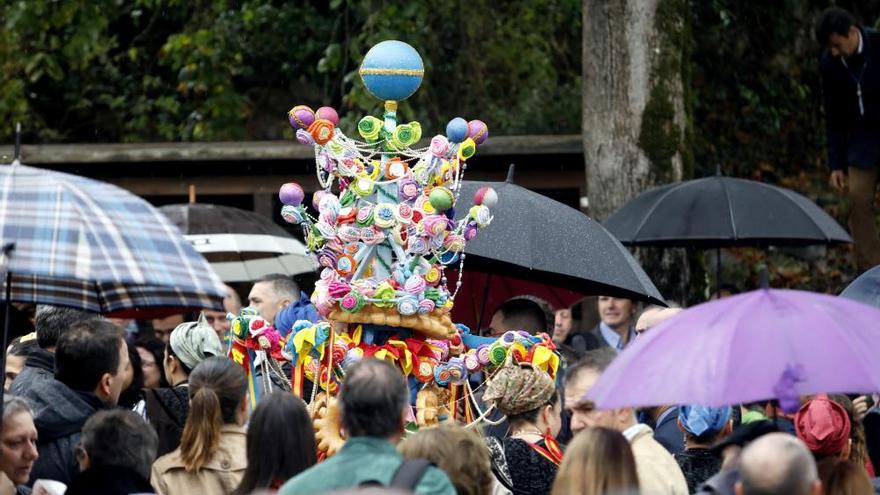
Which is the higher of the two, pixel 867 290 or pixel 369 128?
pixel 369 128

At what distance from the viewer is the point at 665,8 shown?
11.3 metres

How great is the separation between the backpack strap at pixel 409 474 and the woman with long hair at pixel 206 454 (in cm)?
138

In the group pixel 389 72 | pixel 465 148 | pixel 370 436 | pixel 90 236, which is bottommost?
pixel 370 436

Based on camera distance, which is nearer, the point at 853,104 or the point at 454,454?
the point at 454,454

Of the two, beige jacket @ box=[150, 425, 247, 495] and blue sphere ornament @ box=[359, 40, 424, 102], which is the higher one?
blue sphere ornament @ box=[359, 40, 424, 102]

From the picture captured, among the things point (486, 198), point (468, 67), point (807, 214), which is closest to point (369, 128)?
point (486, 198)

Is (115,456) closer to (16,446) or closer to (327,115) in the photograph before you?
(16,446)

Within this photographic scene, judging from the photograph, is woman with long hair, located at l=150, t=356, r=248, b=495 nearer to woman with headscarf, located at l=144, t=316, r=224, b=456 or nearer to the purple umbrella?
woman with headscarf, located at l=144, t=316, r=224, b=456

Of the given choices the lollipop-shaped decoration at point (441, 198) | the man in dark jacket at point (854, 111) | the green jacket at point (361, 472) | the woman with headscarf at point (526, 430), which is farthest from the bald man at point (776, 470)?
the man in dark jacket at point (854, 111)

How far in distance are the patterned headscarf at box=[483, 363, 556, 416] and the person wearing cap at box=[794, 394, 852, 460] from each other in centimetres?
95

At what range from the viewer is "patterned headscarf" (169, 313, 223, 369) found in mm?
7504

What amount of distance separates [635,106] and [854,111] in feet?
4.79

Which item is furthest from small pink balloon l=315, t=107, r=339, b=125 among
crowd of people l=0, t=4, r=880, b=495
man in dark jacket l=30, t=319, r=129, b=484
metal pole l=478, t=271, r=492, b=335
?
metal pole l=478, t=271, r=492, b=335

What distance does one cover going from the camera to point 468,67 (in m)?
16.0
